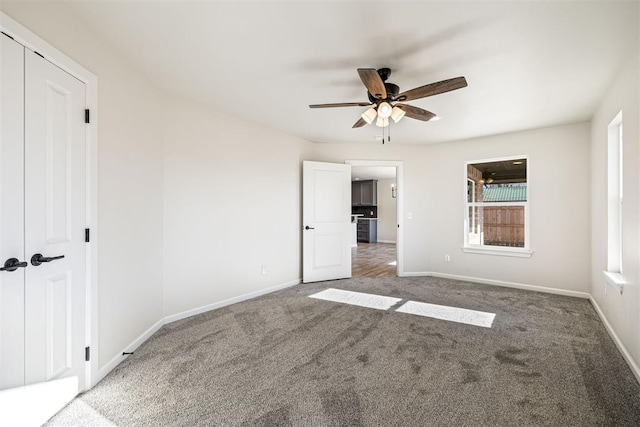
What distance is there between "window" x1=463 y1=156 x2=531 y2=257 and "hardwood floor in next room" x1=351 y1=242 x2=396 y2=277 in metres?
1.59

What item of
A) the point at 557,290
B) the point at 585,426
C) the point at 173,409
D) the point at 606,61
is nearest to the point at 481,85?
the point at 606,61

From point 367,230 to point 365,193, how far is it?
1.42 meters

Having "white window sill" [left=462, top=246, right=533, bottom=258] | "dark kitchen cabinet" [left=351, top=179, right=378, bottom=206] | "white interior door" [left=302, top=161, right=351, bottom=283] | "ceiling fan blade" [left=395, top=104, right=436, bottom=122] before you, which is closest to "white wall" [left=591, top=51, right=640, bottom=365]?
"white window sill" [left=462, top=246, right=533, bottom=258]

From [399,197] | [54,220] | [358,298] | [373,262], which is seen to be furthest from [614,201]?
[54,220]

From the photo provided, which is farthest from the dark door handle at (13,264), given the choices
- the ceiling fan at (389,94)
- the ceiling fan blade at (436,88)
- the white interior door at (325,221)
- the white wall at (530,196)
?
the white wall at (530,196)

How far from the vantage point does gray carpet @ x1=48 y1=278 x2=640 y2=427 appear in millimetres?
1798

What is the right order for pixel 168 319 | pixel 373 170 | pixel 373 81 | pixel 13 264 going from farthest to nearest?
1. pixel 373 170
2. pixel 168 319
3. pixel 373 81
4. pixel 13 264

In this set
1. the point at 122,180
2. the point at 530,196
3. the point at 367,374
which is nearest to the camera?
the point at 367,374

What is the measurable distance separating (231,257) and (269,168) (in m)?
1.41

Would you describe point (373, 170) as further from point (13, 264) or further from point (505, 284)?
point (13, 264)

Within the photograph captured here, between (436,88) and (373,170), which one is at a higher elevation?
(373,170)

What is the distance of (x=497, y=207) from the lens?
5.06m

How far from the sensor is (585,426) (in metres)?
1.70

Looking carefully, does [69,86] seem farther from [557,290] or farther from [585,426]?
[557,290]
